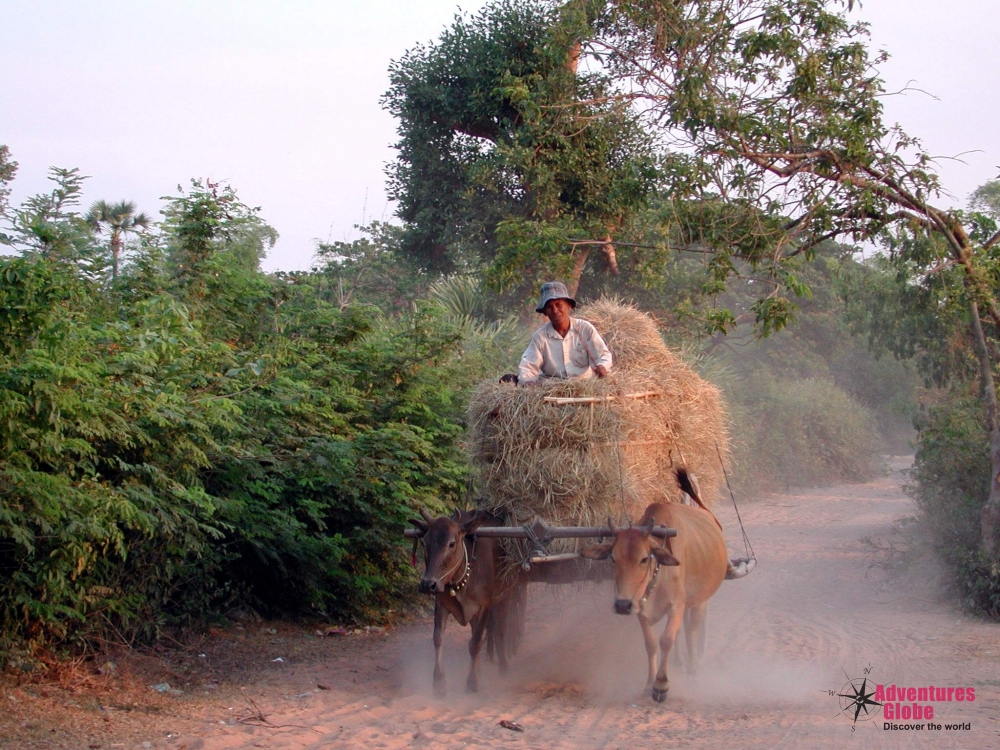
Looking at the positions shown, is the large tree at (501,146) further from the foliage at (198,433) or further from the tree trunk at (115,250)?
the tree trunk at (115,250)

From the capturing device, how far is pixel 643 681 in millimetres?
6875

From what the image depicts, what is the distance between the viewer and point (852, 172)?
9031mm

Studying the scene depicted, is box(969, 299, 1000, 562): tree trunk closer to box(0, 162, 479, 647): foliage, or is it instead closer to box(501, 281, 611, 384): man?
box(501, 281, 611, 384): man

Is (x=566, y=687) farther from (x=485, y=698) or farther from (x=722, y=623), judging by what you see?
(x=722, y=623)

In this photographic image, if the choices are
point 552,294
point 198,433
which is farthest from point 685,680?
point 198,433

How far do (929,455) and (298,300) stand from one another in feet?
24.9

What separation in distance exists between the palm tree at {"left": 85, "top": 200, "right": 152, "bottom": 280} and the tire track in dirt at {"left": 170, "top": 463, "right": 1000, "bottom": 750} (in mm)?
4204

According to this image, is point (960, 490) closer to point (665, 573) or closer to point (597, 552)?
point (665, 573)

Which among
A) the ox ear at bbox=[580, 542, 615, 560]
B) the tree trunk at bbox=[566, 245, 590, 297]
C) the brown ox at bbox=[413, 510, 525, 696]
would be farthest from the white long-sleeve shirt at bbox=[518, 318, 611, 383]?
the tree trunk at bbox=[566, 245, 590, 297]

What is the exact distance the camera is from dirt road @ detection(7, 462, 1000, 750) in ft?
17.8

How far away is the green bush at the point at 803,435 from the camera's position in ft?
78.1

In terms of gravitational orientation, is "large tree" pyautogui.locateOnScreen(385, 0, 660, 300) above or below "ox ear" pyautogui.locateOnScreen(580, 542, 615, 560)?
above

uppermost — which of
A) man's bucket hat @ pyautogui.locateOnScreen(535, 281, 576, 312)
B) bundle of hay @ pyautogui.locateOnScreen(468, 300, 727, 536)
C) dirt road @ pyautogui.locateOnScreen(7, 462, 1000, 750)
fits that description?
man's bucket hat @ pyautogui.locateOnScreen(535, 281, 576, 312)

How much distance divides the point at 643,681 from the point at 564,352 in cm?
266
